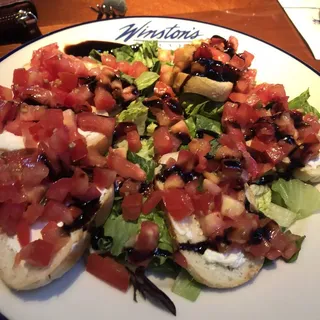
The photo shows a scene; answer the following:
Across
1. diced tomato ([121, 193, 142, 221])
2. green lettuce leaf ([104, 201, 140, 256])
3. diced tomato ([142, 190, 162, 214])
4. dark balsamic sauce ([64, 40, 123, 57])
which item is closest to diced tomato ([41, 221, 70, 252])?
green lettuce leaf ([104, 201, 140, 256])

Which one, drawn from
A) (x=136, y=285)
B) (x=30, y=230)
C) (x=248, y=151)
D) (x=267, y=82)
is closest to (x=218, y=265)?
(x=136, y=285)

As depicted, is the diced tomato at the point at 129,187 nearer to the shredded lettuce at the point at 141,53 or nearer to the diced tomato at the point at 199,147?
the diced tomato at the point at 199,147

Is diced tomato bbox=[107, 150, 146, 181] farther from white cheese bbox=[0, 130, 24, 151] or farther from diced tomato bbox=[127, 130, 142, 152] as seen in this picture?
white cheese bbox=[0, 130, 24, 151]

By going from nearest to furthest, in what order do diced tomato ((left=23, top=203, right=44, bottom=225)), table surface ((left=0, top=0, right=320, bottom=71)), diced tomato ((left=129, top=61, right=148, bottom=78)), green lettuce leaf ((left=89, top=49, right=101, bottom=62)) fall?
diced tomato ((left=23, top=203, right=44, bottom=225))
diced tomato ((left=129, top=61, right=148, bottom=78))
green lettuce leaf ((left=89, top=49, right=101, bottom=62))
table surface ((left=0, top=0, right=320, bottom=71))

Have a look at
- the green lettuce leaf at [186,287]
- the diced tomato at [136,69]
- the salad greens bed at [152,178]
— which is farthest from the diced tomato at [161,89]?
the green lettuce leaf at [186,287]

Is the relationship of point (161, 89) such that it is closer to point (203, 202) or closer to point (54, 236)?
point (203, 202)

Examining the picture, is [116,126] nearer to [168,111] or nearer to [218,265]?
[168,111]

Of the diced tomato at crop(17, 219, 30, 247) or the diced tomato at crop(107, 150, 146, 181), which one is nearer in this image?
the diced tomato at crop(17, 219, 30, 247)
